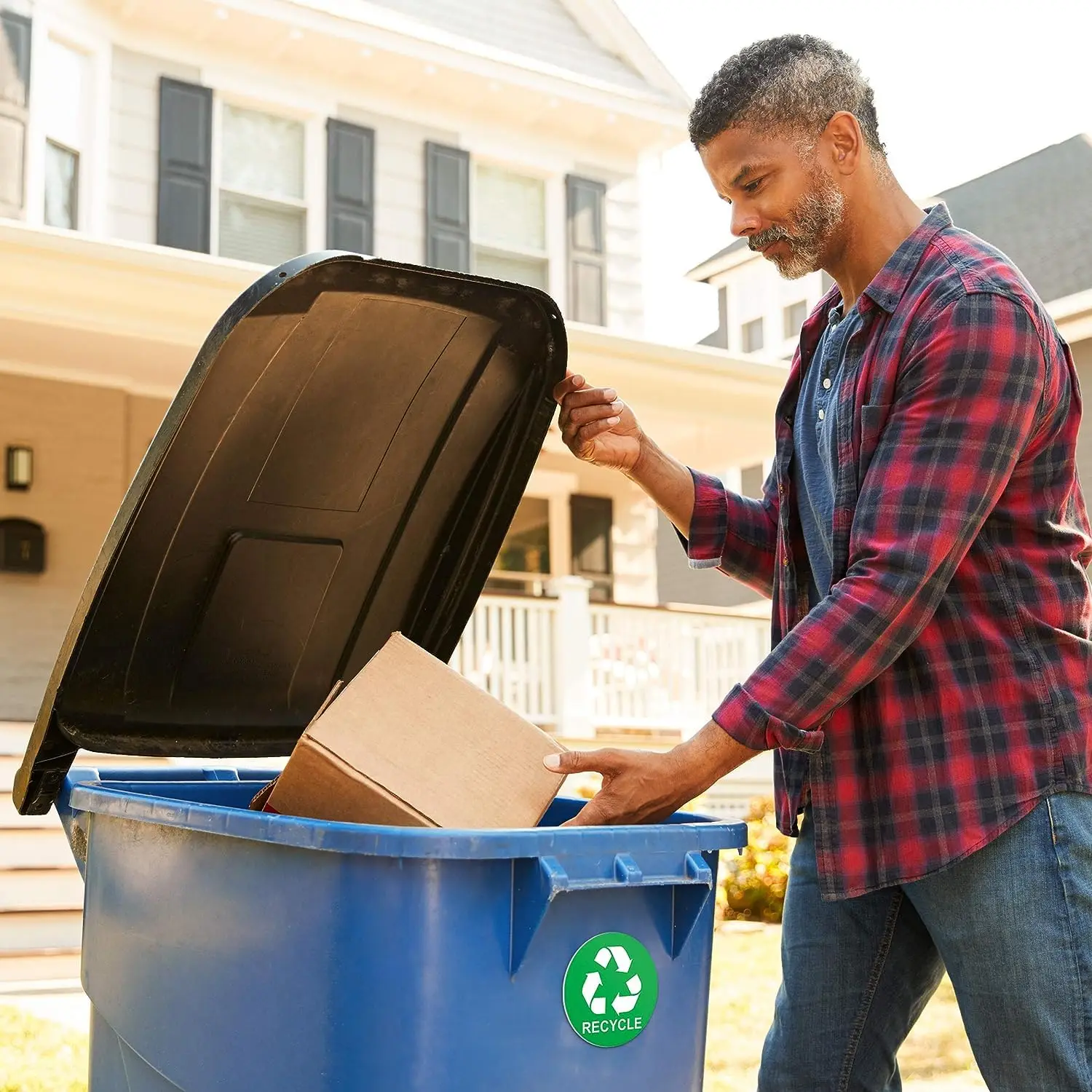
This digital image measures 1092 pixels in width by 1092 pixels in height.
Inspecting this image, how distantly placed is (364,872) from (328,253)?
934 millimetres

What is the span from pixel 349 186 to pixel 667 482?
8.43 metres

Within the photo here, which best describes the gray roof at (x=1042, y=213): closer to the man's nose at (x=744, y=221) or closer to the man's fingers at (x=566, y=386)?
the man's fingers at (x=566, y=386)

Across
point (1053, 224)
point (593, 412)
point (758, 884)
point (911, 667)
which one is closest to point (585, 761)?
point (911, 667)

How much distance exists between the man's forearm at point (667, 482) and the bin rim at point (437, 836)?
2.06 ft

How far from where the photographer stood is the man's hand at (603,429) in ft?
8.02

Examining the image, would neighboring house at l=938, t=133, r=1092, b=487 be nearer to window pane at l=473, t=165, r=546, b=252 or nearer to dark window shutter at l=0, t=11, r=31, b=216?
window pane at l=473, t=165, r=546, b=252

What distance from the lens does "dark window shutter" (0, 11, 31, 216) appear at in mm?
8594

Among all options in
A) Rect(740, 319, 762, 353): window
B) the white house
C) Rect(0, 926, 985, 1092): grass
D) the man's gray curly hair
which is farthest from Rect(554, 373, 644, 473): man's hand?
Rect(740, 319, 762, 353): window

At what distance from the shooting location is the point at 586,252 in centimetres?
1140

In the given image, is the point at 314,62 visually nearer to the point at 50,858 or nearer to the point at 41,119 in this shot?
the point at 41,119

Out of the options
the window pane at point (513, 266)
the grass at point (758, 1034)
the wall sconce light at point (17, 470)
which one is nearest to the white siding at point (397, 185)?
the window pane at point (513, 266)

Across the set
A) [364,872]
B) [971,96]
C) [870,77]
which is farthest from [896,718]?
[971,96]

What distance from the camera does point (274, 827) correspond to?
1660 millimetres

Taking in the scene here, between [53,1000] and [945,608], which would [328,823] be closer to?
[945,608]
